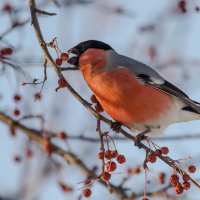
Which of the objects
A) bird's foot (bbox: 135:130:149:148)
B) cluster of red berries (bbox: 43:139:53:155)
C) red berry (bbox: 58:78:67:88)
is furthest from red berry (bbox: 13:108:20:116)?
red berry (bbox: 58:78:67:88)

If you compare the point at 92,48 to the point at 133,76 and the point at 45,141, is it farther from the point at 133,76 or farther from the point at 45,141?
the point at 45,141

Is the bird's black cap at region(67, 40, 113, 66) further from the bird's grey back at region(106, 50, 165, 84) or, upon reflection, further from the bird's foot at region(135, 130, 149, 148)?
the bird's foot at region(135, 130, 149, 148)

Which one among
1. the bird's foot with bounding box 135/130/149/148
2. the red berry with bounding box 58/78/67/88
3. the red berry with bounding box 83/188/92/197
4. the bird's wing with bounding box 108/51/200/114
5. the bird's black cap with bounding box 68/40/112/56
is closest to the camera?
the red berry with bounding box 58/78/67/88

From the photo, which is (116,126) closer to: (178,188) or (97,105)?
(97,105)

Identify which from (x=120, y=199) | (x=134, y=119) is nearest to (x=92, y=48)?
(x=134, y=119)

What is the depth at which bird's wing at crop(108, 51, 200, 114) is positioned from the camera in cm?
277

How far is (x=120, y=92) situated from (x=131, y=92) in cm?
8

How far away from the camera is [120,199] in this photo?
2.59 meters

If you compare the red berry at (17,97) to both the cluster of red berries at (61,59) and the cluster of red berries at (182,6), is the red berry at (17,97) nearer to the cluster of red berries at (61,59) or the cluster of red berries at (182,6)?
the cluster of red berries at (61,59)

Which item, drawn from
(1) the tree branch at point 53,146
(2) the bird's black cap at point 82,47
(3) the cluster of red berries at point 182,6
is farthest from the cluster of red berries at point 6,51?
(3) the cluster of red berries at point 182,6

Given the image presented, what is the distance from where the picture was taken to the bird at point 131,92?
257cm

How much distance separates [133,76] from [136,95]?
0.42 feet

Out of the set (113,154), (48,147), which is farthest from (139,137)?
(48,147)

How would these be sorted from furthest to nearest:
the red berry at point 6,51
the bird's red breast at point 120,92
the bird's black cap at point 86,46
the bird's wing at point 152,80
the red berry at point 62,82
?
the bird's wing at point 152,80
the bird's black cap at point 86,46
the bird's red breast at point 120,92
the red berry at point 6,51
the red berry at point 62,82
